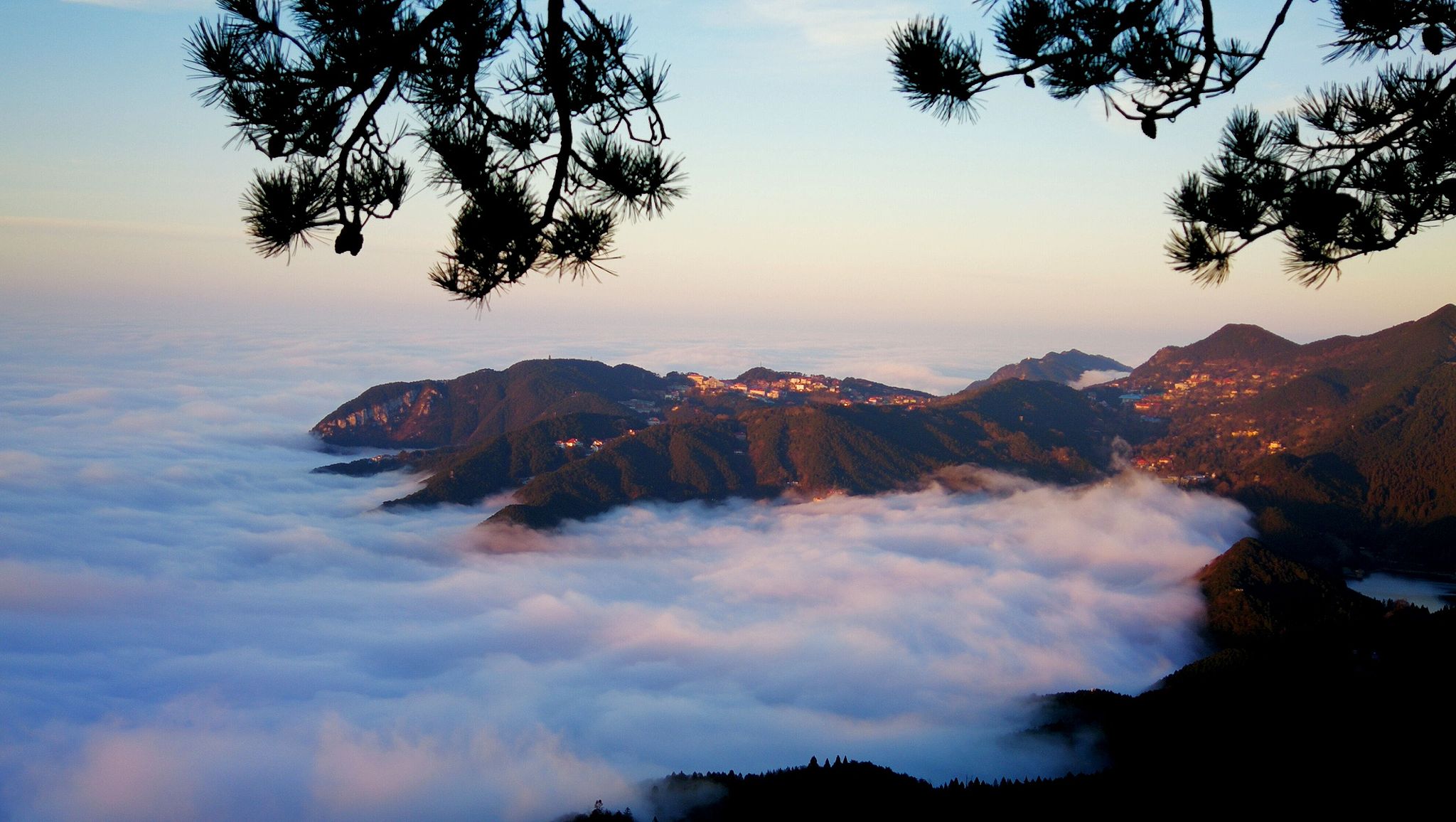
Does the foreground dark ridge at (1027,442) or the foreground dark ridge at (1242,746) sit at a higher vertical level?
the foreground dark ridge at (1027,442)

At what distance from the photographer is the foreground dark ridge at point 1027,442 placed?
130 m

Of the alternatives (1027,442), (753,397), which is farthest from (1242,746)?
(753,397)

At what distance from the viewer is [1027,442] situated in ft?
554

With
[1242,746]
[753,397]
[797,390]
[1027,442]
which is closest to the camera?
[1242,746]

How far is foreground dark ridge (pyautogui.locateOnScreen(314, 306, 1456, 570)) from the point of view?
130 metres

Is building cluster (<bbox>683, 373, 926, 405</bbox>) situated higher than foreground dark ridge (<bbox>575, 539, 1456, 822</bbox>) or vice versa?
building cluster (<bbox>683, 373, 926, 405</bbox>)

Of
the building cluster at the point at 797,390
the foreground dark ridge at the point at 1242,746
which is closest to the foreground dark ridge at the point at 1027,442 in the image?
the building cluster at the point at 797,390

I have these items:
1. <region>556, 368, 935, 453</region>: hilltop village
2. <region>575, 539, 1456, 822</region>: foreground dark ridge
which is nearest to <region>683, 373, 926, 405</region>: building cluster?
<region>556, 368, 935, 453</region>: hilltop village

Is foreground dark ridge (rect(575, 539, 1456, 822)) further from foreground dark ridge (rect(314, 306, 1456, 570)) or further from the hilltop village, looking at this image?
the hilltop village

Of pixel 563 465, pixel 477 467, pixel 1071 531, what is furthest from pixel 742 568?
pixel 1071 531

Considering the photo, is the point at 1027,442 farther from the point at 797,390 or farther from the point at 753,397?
the point at 753,397

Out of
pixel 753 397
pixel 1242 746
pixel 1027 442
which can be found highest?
pixel 753 397

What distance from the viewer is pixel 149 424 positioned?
19938 cm

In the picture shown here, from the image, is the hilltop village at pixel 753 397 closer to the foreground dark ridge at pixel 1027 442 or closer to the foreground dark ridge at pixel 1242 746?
Result: the foreground dark ridge at pixel 1027 442
